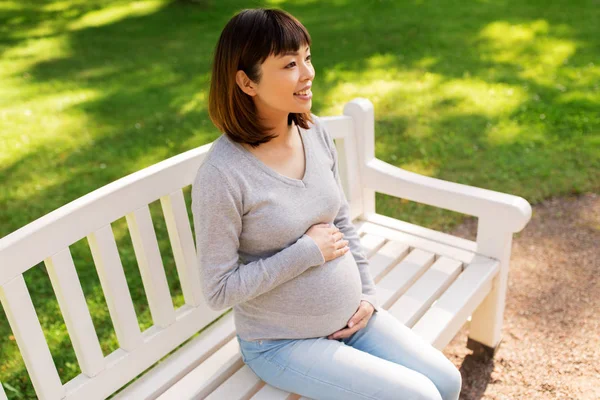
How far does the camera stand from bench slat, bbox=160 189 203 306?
2.14 metres

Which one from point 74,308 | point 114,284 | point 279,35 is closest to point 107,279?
point 114,284

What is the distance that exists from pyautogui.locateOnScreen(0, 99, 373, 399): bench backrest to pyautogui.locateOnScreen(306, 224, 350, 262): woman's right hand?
0.54m

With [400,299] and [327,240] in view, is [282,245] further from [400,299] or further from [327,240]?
[400,299]

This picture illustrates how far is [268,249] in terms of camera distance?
1.87m

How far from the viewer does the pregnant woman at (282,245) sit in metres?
1.75

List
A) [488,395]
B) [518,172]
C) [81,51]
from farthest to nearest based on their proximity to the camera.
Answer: [81,51] < [518,172] < [488,395]

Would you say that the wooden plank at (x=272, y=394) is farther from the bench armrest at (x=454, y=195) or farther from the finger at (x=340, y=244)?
the bench armrest at (x=454, y=195)

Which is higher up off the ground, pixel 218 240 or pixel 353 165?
pixel 218 240

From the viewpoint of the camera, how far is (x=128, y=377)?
209 centimetres

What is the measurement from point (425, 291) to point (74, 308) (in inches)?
51.8

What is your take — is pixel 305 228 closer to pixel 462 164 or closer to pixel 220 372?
pixel 220 372

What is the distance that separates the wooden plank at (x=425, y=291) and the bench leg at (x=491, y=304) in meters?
0.15

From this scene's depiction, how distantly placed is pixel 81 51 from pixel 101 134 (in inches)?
113

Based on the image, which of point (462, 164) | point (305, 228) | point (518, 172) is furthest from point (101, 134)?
point (305, 228)
